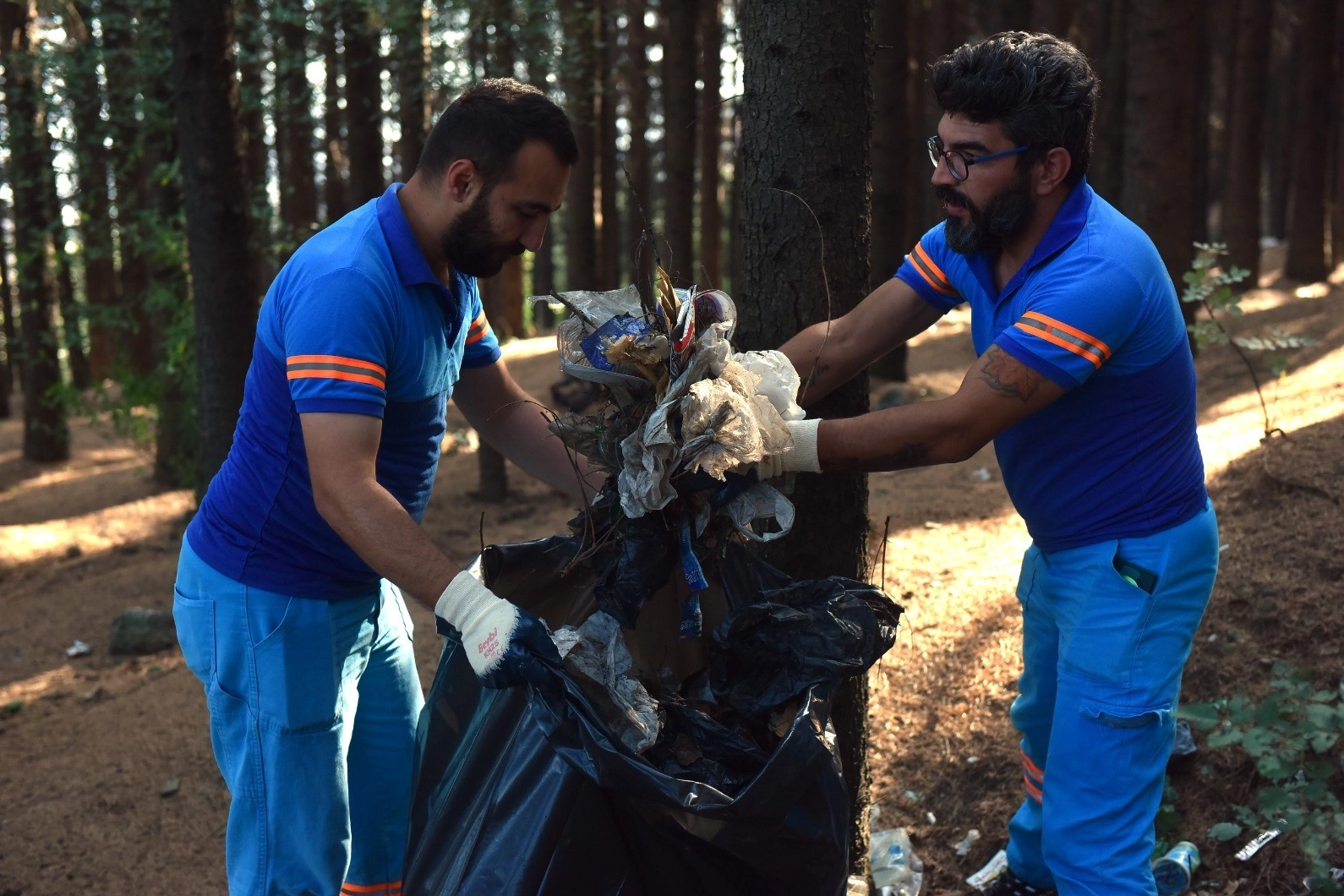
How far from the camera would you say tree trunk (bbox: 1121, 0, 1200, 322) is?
292 inches

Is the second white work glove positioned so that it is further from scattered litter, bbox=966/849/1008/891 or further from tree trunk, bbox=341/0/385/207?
tree trunk, bbox=341/0/385/207

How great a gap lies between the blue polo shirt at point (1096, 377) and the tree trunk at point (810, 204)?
0.30 m

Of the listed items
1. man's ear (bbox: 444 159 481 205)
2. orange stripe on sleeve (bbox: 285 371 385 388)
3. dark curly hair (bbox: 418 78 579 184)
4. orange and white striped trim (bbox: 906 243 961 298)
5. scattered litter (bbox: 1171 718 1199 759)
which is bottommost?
scattered litter (bbox: 1171 718 1199 759)

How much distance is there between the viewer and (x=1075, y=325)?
2250mm

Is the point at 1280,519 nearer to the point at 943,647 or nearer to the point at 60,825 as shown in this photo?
the point at 943,647

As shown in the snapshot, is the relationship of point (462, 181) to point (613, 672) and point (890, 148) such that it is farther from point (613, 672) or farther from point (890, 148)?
point (890, 148)

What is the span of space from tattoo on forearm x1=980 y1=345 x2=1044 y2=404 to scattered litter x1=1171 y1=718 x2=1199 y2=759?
1.67 meters

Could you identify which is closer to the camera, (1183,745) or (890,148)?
(1183,745)

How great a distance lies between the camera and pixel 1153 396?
2.44 metres

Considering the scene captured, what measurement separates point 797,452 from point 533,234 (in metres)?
0.77

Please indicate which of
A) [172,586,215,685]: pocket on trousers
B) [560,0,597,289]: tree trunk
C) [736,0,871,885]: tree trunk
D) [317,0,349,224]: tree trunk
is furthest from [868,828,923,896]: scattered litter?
[560,0,597,289]: tree trunk

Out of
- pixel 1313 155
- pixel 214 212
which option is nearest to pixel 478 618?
pixel 214 212

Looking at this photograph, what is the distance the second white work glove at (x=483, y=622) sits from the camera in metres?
2.01

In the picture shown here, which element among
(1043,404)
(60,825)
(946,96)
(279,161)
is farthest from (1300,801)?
(279,161)
